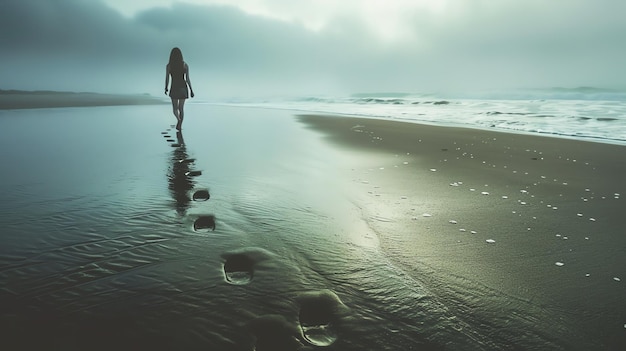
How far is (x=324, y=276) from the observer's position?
2012 millimetres

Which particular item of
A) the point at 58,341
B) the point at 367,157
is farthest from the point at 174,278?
the point at 367,157

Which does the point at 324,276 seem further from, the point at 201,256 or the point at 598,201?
the point at 598,201

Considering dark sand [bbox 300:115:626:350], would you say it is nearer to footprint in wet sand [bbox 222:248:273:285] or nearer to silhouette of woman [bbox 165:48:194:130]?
footprint in wet sand [bbox 222:248:273:285]

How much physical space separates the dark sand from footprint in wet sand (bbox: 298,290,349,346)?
60 centimetres

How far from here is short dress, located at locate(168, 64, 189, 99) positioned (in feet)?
30.8

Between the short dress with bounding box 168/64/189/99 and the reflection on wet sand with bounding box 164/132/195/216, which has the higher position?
the short dress with bounding box 168/64/189/99

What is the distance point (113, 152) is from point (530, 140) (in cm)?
981


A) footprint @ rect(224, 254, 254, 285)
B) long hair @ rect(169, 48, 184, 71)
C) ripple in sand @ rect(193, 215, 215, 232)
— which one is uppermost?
long hair @ rect(169, 48, 184, 71)

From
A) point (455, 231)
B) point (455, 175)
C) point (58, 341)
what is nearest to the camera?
point (58, 341)

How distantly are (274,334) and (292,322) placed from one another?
11 centimetres

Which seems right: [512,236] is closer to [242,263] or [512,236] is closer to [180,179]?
[242,263]

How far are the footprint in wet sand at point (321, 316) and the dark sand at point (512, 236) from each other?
601 millimetres

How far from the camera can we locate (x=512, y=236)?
9.16ft

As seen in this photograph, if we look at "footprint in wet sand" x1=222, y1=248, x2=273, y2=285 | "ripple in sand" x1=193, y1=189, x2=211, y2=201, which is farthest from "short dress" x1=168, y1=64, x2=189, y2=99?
"footprint in wet sand" x1=222, y1=248, x2=273, y2=285
